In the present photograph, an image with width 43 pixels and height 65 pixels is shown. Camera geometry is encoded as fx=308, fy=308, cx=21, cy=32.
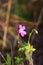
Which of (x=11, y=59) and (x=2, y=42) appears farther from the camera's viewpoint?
(x=2, y=42)

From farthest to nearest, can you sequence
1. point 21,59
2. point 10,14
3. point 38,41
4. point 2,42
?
1. point 10,14
2. point 2,42
3. point 38,41
4. point 21,59

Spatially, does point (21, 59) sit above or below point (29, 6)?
below

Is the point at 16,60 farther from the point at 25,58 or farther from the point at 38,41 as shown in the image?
the point at 38,41

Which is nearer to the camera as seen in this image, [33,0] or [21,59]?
[21,59]

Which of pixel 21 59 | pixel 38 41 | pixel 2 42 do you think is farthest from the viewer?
pixel 2 42

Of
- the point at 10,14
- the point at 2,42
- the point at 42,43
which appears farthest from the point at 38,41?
the point at 10,14

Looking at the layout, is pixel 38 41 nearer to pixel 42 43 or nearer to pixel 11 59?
pixel 42 43

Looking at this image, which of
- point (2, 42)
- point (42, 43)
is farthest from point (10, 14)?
point (42, 43)

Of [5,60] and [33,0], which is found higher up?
[33,0]

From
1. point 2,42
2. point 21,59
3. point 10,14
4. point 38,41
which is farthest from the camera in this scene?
point 10,14
